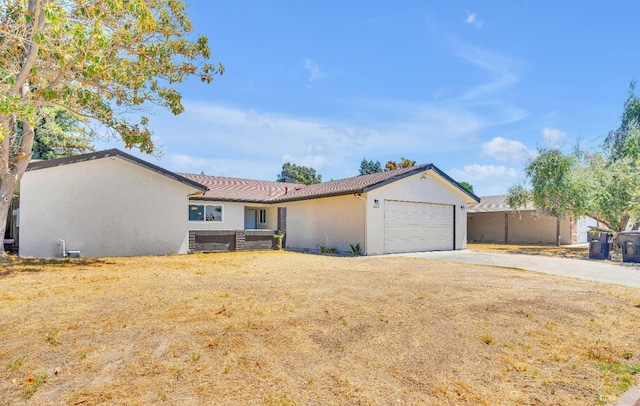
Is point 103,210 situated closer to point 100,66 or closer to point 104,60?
point 104,60

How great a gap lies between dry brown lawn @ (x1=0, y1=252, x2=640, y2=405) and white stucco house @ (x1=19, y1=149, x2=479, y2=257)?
6887mm

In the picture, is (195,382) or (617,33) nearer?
(195,382)

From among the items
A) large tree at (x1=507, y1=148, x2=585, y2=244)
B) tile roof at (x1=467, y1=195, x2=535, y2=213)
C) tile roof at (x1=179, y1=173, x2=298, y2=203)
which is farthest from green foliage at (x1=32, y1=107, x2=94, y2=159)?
tile roof at (x1=467, y1=195, x2=535, y2=213)

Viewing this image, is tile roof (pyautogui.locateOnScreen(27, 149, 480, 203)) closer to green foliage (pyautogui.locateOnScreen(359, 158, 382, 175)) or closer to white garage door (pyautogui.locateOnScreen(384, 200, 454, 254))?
white garage door (pyautogui.locateOnScreen(384, 200, 454, 254))

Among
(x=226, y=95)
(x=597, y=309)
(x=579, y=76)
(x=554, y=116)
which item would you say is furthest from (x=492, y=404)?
(x=554, y=116)

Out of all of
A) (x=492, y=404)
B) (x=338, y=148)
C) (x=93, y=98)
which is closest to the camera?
(x=492, y=404)

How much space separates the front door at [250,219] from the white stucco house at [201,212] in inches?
64.1

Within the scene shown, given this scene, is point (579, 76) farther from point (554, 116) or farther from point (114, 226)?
point (114, 226)

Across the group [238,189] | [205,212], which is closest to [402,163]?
[238,189]

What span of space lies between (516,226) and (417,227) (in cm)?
1402

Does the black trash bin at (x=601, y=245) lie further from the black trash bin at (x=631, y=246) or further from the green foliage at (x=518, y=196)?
the green foliage at (x=518, y=196)

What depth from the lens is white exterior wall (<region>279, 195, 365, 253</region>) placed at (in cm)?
1656

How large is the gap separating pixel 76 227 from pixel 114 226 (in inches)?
51.4

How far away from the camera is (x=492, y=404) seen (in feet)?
9.88
